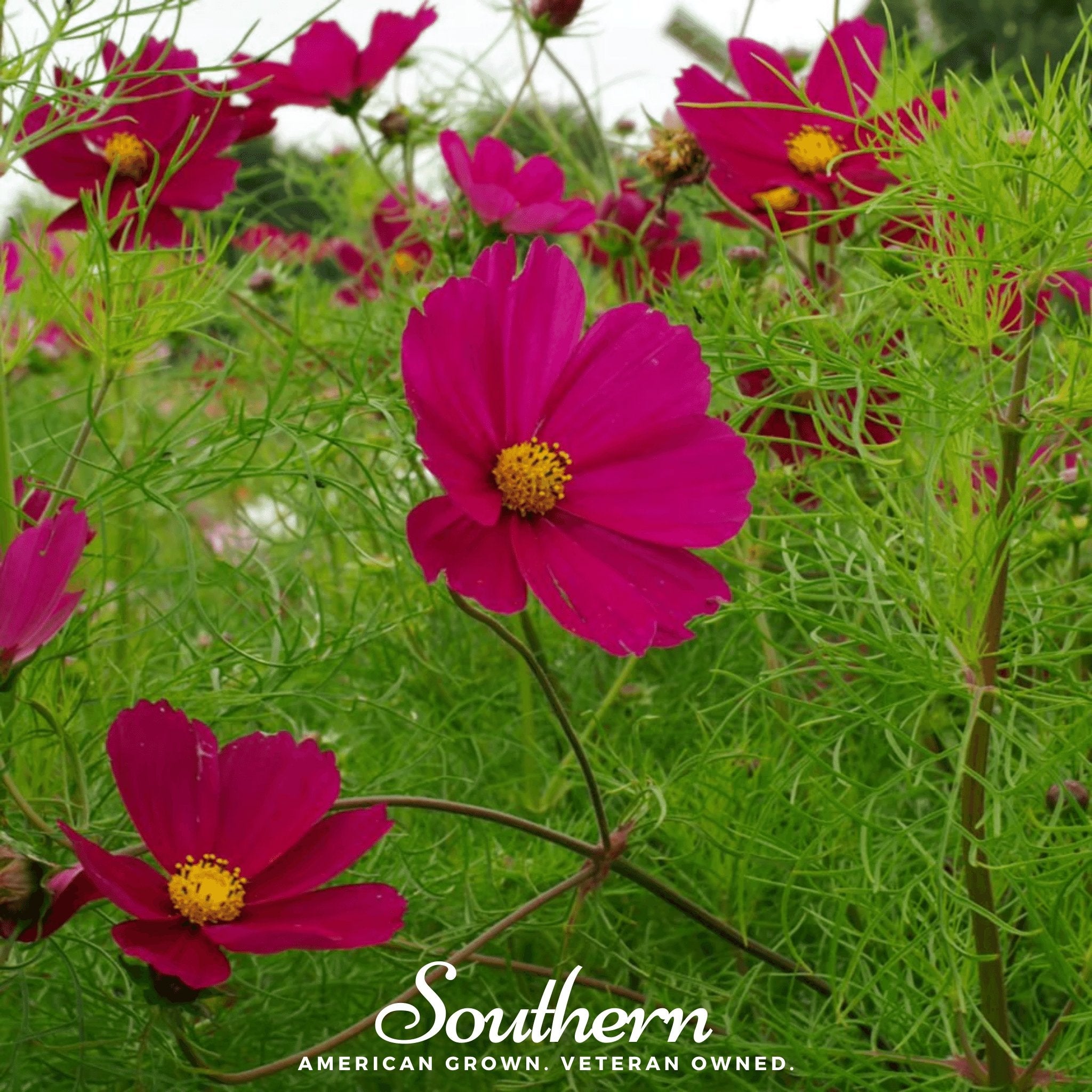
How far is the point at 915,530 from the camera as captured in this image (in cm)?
53

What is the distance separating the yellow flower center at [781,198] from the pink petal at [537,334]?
0.22 metres

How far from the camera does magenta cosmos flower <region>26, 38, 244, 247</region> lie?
582 mm

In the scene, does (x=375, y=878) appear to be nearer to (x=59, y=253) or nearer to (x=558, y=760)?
(x=558, y=760)

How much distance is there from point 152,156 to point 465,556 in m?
0.36

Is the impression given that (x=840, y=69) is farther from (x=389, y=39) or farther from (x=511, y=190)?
(x=389, y=39)

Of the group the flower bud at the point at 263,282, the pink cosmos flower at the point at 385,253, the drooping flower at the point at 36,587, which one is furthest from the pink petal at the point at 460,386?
the flower bud at the point at 263,282

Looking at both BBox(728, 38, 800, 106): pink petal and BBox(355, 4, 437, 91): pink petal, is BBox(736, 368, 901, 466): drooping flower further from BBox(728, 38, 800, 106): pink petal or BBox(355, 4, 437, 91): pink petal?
BBox(355, 4, 437, 91): pink petal

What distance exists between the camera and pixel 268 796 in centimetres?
42

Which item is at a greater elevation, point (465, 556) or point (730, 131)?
point (730, 131)

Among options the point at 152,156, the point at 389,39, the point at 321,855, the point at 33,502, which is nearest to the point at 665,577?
the point at 321,855

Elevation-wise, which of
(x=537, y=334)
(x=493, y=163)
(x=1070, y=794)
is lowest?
(x=1070, y=794)

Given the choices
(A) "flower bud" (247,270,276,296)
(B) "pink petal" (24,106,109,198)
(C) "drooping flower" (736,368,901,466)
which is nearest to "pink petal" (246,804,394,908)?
(C) "drooping flower" (736,368,901,466)

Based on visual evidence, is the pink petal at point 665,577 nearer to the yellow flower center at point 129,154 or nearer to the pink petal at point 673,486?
the pink petal at point 673,486

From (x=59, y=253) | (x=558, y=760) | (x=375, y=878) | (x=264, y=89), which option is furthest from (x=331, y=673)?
(x=59, y=253)
